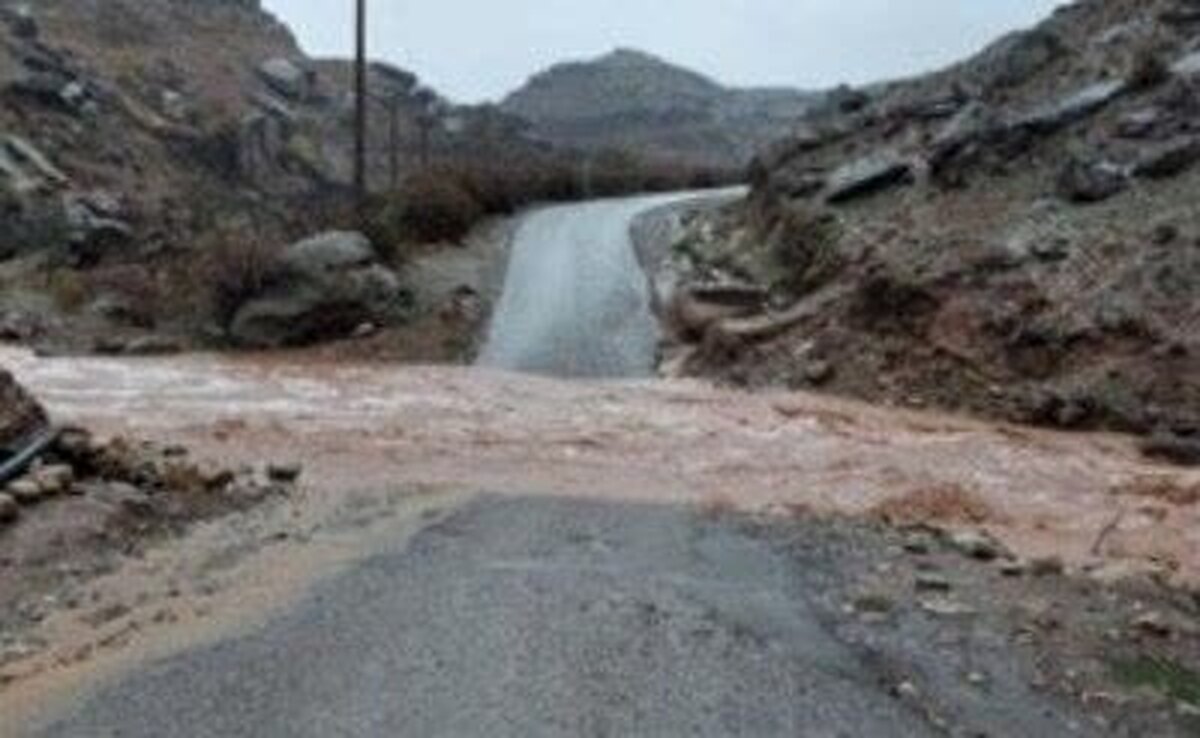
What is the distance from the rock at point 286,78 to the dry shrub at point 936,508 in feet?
200

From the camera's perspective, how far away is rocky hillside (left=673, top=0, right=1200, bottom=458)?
2106 cm

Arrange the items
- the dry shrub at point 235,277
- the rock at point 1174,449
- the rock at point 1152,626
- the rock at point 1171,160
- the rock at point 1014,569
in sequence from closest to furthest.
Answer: the rock at point 1152,626 < the rock at point 1014,569 < the rock at point 1174,449 < the rock at point 1171,160 < the dry shrub at point 235,277

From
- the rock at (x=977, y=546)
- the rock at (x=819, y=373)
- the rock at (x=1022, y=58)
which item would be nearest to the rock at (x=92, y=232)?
the rock at (x=819, y=373)

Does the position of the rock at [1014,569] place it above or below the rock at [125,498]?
above

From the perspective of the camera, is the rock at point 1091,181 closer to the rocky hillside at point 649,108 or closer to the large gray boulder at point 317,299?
the large gray boulder at point 317,299

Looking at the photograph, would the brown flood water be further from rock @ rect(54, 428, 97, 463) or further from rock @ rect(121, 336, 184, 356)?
rock @ rect(54, 428, 97, 463)

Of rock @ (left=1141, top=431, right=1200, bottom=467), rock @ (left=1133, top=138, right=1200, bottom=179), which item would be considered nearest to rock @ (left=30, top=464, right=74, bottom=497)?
rock @ (left=1141, top=431, right=1200, bottom=467)

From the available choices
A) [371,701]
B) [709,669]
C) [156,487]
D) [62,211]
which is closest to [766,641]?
[709,669]

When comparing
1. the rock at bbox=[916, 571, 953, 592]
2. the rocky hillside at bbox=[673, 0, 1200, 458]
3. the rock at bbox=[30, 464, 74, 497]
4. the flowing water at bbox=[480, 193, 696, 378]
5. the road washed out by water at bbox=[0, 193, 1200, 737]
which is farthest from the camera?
the flowing water at bbox=[480, 193, 696, 378]

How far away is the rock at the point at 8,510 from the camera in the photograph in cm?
1326

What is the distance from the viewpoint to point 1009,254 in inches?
934

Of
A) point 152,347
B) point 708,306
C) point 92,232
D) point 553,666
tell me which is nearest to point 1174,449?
point 708,306

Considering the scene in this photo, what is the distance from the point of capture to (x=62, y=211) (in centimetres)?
3844

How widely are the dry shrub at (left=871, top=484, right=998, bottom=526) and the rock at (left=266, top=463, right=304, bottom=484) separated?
174 inches
